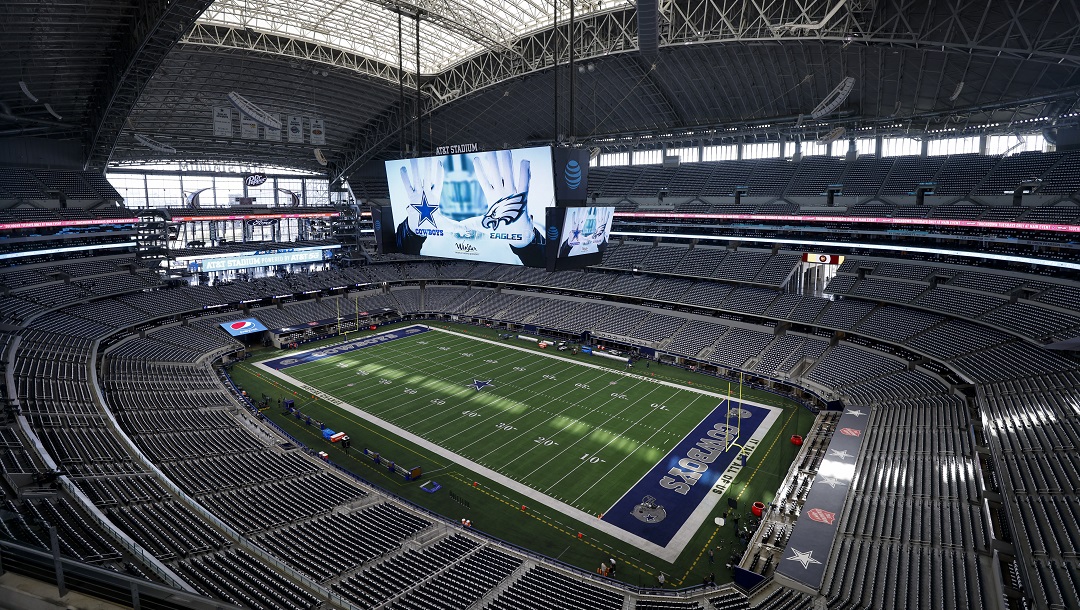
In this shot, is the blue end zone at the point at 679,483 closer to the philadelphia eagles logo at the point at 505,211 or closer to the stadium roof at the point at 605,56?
the philadelphia eagles logo at the point at 505,211

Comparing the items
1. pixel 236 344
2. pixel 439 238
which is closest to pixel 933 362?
pixel 439 238

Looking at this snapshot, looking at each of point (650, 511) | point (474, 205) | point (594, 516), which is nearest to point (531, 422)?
point (594, 516)

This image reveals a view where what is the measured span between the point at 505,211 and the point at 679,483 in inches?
560

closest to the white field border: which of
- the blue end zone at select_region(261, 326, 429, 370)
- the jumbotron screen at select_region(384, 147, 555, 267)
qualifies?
the blue end zone at select_region(261, 326, 429, 370)

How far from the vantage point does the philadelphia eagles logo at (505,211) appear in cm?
2177

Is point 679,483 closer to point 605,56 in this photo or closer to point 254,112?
point 605,56

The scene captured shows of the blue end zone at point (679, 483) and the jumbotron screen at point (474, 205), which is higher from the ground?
the jumbotron screen at point (474, 205)

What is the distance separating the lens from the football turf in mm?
23438

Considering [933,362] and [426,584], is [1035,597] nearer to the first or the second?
[426,584]

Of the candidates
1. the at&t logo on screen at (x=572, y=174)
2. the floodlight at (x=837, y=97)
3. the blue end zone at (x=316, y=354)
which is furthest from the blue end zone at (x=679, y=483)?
the blue end zone at (x=316, y=354)

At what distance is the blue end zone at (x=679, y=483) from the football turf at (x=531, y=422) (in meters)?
0.73

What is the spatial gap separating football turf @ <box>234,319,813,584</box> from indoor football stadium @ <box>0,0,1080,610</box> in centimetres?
23

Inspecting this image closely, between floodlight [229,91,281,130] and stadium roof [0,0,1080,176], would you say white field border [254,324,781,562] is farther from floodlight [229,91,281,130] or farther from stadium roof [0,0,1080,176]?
floodlight [229,91,281,130]

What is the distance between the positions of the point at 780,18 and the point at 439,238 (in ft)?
83.2
